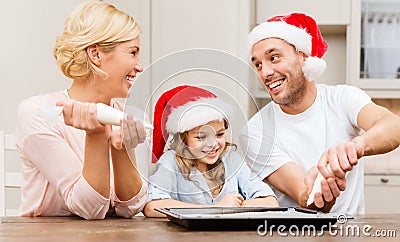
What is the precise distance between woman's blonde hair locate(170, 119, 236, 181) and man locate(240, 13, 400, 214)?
0.39 m

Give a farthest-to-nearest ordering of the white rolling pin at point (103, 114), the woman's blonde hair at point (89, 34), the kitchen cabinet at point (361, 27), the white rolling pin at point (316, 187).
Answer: the kitchen cabinet at point (361, 27)
the woman's blonde hair at point (89, 34)
the white rolling pin at point (316, 187)
the white rolling pin at point (103, 114)

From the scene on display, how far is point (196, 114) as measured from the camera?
155 centimetres

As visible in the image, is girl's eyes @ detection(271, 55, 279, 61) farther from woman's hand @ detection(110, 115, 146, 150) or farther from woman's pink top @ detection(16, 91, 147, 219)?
woman's hand @ detection(110, 115, 146, 150)

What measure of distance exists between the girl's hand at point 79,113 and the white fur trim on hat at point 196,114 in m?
0.18

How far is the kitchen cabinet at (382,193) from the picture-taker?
358 centimetres

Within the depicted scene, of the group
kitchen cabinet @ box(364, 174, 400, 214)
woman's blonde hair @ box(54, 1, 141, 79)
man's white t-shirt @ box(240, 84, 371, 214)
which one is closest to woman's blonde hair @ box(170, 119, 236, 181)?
woman's blonde hair @ box(54, 1, 141, 79)

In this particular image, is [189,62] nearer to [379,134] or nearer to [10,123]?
[379,134]

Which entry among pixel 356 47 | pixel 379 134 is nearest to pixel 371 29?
pixel 356 47

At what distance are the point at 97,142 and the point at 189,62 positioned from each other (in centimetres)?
27

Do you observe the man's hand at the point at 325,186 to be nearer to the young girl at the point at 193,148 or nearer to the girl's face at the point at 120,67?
the young girl at the point at 193,148

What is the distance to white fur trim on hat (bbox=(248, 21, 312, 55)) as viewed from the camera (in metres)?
2.31

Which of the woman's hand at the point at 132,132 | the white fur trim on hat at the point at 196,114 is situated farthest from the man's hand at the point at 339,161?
the woman's hand at the point at 132,132

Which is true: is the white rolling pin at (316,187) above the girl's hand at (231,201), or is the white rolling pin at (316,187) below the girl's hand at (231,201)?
above

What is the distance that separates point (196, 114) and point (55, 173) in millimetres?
382
